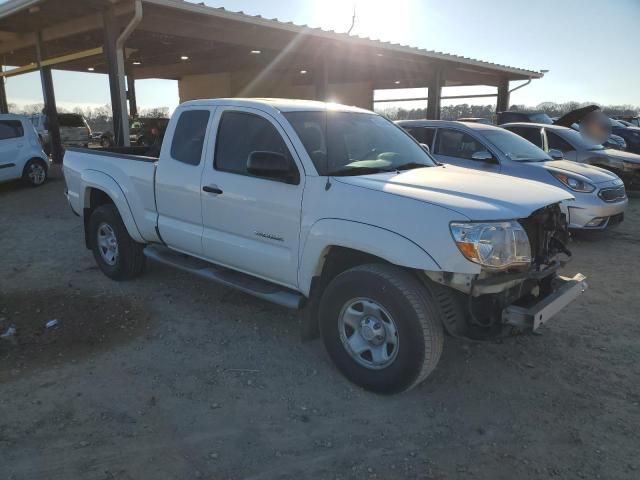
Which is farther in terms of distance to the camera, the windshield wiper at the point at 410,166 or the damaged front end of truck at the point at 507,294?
the windshield wiper at the point at 410,166

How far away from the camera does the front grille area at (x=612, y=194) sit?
7.21 meters

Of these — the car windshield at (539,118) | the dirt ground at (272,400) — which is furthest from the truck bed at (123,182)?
the car windshield at (539,118)

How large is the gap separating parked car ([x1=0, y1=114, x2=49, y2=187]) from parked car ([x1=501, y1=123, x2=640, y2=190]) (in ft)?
35.8

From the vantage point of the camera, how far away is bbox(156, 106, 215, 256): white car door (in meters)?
4.48

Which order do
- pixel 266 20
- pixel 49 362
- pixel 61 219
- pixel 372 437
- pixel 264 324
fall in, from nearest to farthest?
pixel 372 437, pixel 49 362, pixel 264 324, pixel 61 219, pixel 266 20

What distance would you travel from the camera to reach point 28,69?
1650 cm

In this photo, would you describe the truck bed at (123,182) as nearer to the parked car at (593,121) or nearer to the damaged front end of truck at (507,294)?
the damaged front end of truck at (507,294)

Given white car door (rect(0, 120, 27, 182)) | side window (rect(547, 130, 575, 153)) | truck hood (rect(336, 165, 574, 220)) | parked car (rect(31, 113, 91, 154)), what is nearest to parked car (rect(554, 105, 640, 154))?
side window (rect(547, 130, 575, 153))

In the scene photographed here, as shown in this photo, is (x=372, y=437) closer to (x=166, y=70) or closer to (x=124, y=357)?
(x=124, y=357)

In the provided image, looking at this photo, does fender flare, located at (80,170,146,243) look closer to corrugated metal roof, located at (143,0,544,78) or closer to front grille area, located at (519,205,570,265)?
front grille area, located at (519,205,570,265)

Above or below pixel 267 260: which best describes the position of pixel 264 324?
below

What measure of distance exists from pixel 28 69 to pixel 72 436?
56.3 ft

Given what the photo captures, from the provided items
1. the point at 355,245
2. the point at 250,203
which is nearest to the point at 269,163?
the point at 250,203

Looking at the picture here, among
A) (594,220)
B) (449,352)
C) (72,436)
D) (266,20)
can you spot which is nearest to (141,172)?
(72,436)
